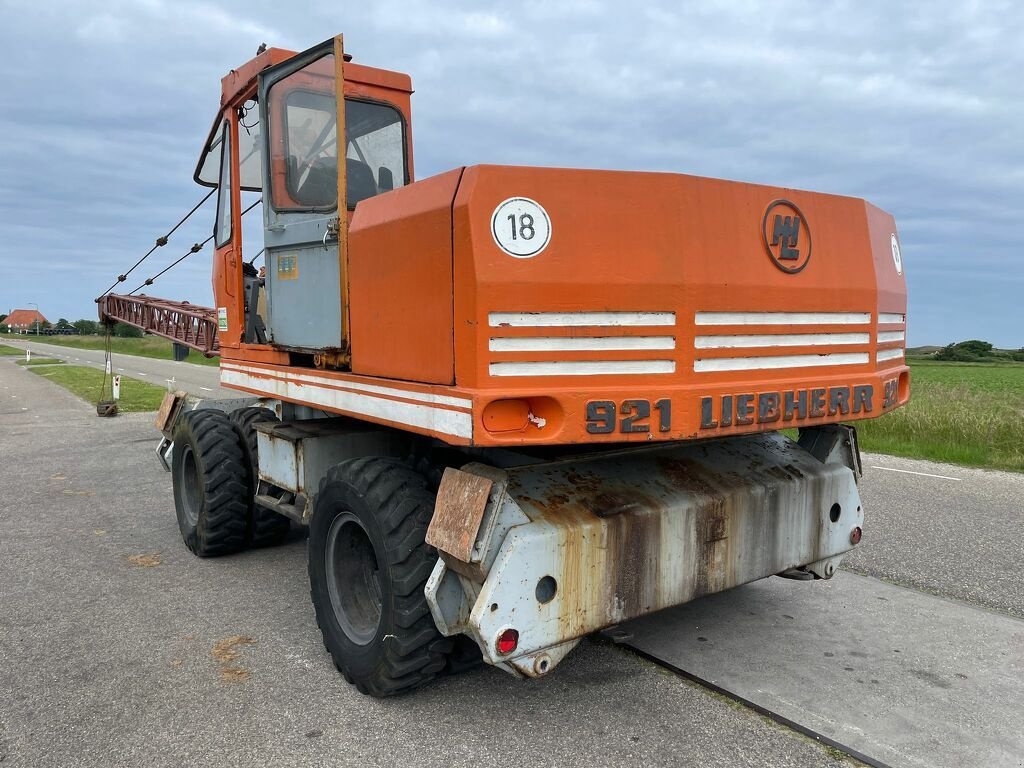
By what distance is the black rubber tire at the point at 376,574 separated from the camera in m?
3.23

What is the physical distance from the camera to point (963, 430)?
10672 millimetres

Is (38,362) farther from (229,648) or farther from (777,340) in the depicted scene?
(777,340)

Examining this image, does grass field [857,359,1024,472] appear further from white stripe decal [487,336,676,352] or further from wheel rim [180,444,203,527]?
wheel rim [180,444,203,527]

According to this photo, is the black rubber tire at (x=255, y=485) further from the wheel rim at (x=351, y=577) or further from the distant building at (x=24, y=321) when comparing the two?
the distant building at (x=24, y=321)

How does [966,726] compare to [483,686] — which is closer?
[966,726]

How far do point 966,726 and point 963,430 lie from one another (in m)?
8.72

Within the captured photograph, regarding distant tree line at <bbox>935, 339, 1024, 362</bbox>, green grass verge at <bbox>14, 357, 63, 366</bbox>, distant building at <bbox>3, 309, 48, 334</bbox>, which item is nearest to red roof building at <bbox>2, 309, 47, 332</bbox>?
distant building at <bbox>3, 309, 48, 334</bbox>

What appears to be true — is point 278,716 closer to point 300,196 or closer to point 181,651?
point 181,651

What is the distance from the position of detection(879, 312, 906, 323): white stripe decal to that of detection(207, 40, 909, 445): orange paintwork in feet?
0.72

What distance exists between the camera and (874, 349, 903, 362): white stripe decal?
12.3 feet

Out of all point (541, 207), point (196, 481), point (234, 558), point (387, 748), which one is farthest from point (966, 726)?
point (196, 481)

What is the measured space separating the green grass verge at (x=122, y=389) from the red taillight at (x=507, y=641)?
1503 cm

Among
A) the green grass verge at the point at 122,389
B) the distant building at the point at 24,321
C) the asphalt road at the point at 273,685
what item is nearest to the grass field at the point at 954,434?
the asphalt road at the point at 273,685

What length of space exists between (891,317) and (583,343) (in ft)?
6.52
